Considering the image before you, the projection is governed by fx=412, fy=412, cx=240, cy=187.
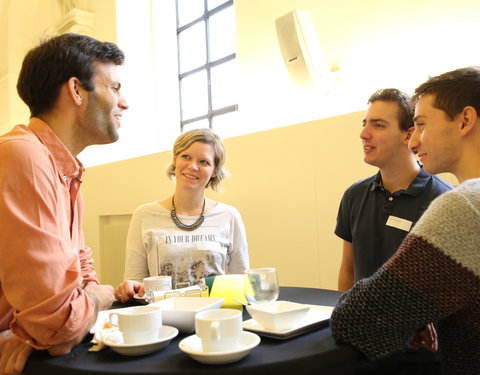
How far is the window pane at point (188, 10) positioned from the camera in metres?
5.17

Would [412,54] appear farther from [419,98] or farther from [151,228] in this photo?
[151,228]

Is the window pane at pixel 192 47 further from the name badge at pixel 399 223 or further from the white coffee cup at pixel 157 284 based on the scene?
the white coffee cup at pixel 157 284

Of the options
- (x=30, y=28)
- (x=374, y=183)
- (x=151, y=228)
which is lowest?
(x=151, y=228)

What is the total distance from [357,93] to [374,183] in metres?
1.11

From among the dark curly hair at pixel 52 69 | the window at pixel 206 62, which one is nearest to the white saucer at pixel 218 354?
the dark curly hair at pixel 52 69

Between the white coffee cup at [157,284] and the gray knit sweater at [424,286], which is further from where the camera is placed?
the white coffee cup at [157,284]

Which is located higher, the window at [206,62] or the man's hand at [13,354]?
the window at [206,62]

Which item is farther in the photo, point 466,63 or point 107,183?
point 107,183

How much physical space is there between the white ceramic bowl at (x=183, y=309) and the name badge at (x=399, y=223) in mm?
1005

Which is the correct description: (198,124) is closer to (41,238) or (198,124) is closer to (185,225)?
(185,225)

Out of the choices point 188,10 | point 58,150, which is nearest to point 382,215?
point 58,150

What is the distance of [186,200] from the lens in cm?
217

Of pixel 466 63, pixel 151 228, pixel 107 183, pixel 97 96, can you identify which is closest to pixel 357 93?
pixel 466 63

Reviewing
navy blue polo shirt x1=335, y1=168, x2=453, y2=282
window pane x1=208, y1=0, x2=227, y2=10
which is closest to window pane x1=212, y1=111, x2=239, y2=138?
window pane x1=208, y1=0, x2=227, y2=10
